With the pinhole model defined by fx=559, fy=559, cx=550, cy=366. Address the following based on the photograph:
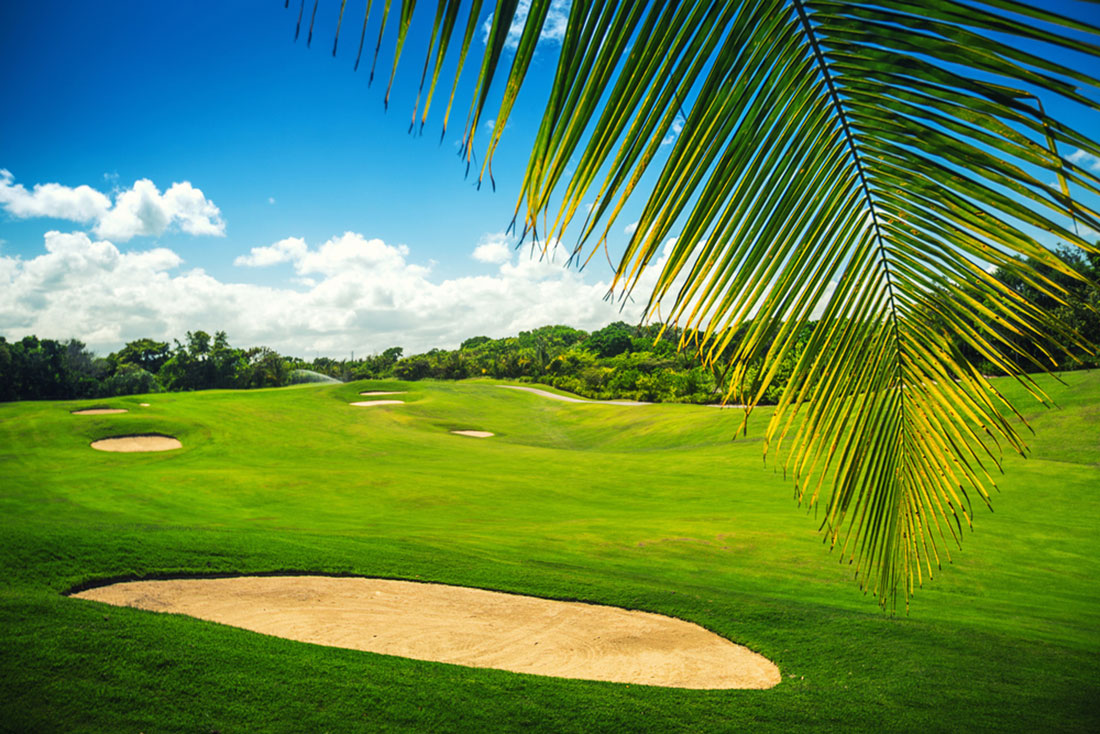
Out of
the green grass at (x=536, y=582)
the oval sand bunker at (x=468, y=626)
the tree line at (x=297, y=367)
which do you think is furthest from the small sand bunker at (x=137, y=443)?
the tree line at (x=297, y=367)

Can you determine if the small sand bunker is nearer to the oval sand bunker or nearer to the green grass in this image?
the green grass

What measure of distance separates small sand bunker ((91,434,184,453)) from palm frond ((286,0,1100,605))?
2213 centimetres

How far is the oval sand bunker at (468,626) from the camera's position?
5098mm

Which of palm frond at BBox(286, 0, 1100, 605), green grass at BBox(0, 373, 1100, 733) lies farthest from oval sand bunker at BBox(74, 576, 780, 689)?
palm frond at BBox(286, 0, 1100, 605)

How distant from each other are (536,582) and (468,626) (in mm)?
1283

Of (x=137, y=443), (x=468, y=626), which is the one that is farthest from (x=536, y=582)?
(x=137, y=443)

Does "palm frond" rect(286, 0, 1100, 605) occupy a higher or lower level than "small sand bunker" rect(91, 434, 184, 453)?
higher

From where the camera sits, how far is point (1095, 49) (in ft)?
1.97

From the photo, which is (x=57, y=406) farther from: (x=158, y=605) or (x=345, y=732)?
(x=345, y=732)

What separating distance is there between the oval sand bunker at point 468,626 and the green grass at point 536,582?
32 cm

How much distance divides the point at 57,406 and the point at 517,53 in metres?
31.2

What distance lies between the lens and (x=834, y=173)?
3.49ft

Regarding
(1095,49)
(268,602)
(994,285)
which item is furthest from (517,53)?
(268,602)

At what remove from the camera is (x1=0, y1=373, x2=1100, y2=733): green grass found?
3701mm
